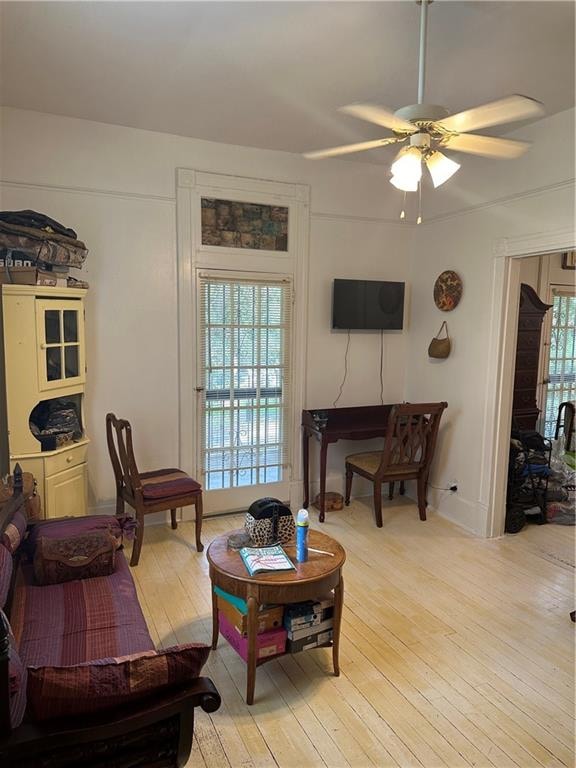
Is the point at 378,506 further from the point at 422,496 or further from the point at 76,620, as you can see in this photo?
the point at 76,620

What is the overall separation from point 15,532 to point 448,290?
3.53 metres

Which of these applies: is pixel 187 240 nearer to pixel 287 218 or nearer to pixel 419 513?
pixel 287 218

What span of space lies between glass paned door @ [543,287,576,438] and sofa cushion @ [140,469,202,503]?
3.96 meters

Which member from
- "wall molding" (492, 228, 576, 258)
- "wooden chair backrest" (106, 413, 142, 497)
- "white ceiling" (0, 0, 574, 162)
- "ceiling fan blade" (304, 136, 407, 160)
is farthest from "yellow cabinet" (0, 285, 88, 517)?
"wall molding" (492, 228, 576, 258)

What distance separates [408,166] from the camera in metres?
2.23

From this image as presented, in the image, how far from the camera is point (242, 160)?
4.03m

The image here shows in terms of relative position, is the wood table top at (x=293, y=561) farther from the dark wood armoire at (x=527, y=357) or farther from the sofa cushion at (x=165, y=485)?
the dark wood armoire at (x=527, y=357)

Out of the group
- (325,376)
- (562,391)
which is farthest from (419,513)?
(562,391)

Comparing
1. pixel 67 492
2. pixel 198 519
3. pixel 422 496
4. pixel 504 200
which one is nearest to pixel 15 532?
pixel 67 492

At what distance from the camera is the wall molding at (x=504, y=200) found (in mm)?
3236

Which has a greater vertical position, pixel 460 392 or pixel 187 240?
pixel 187 240

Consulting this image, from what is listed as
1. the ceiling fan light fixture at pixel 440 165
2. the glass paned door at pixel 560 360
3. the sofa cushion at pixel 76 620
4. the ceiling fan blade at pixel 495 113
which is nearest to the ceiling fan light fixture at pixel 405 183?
the ceiling fan light fixture at pixel 440 165

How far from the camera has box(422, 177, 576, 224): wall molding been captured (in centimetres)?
324

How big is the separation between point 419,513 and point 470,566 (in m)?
0.86
